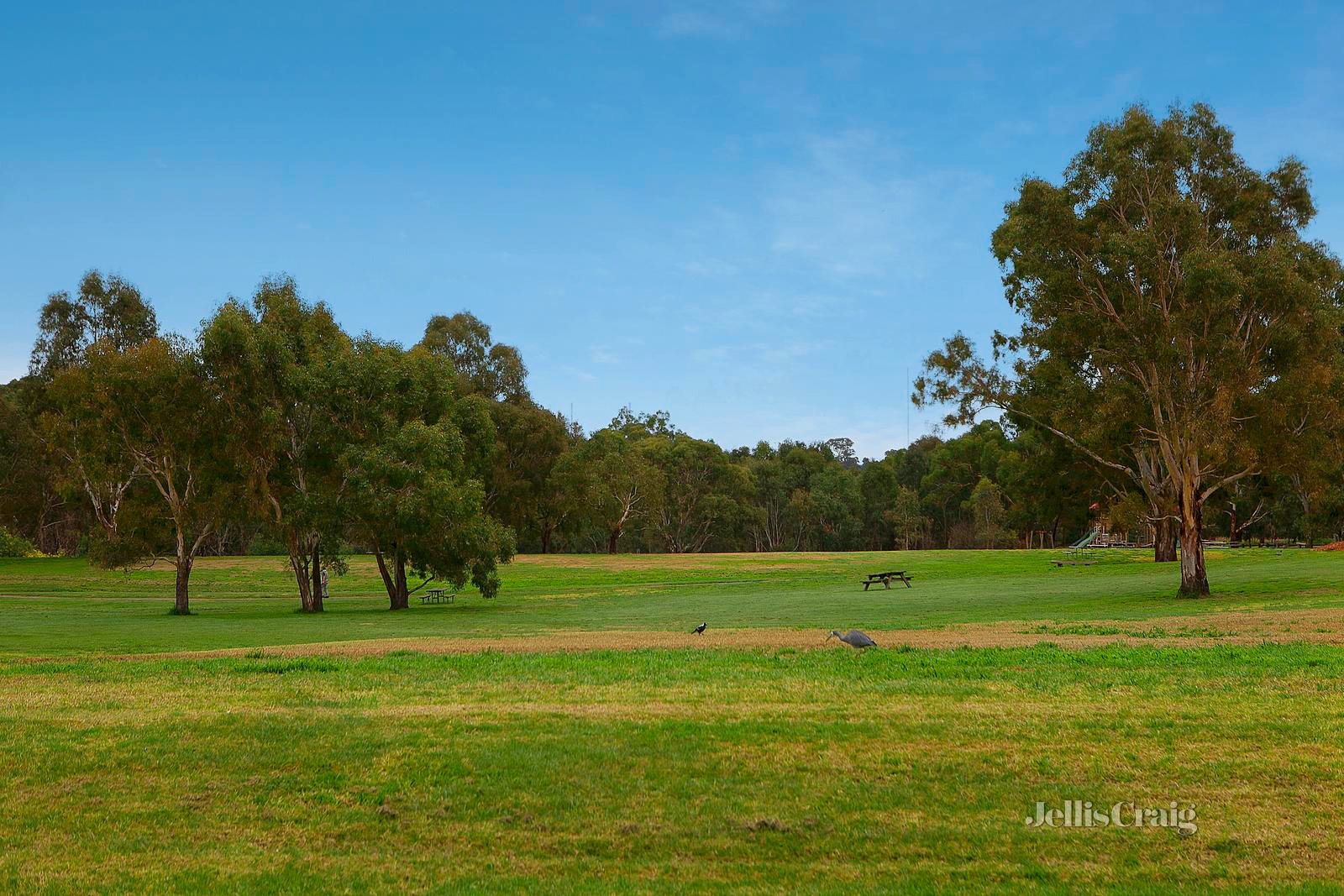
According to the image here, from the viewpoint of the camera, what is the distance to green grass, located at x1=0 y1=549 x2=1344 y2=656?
30.1 meters

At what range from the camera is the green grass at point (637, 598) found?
98.7ft

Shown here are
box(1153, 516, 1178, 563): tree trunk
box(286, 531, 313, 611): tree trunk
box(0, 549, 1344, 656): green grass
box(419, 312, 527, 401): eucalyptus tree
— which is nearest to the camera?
box(0, 549, 1344, 656): green grass

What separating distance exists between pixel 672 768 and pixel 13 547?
8474 cm

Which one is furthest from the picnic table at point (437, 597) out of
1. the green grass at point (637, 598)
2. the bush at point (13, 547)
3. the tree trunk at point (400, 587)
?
the bush at point (13, 547)

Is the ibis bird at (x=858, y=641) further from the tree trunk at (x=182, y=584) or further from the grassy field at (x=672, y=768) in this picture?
the tree trunk at (x=182, y=584)

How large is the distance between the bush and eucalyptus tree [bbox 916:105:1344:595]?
75.3m

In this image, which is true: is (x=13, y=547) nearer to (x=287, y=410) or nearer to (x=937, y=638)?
(x=287, y=410)

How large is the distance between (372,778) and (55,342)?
73884 mm

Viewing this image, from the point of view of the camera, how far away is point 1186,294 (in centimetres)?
3450

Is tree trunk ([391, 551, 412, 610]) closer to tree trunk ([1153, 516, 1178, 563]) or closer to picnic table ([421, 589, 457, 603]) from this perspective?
picnic table ([421, 589, 457, 603])

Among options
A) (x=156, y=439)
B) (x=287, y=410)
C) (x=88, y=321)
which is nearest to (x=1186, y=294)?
(x=287, y=410)

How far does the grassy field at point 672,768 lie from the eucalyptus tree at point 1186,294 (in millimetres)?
17932
